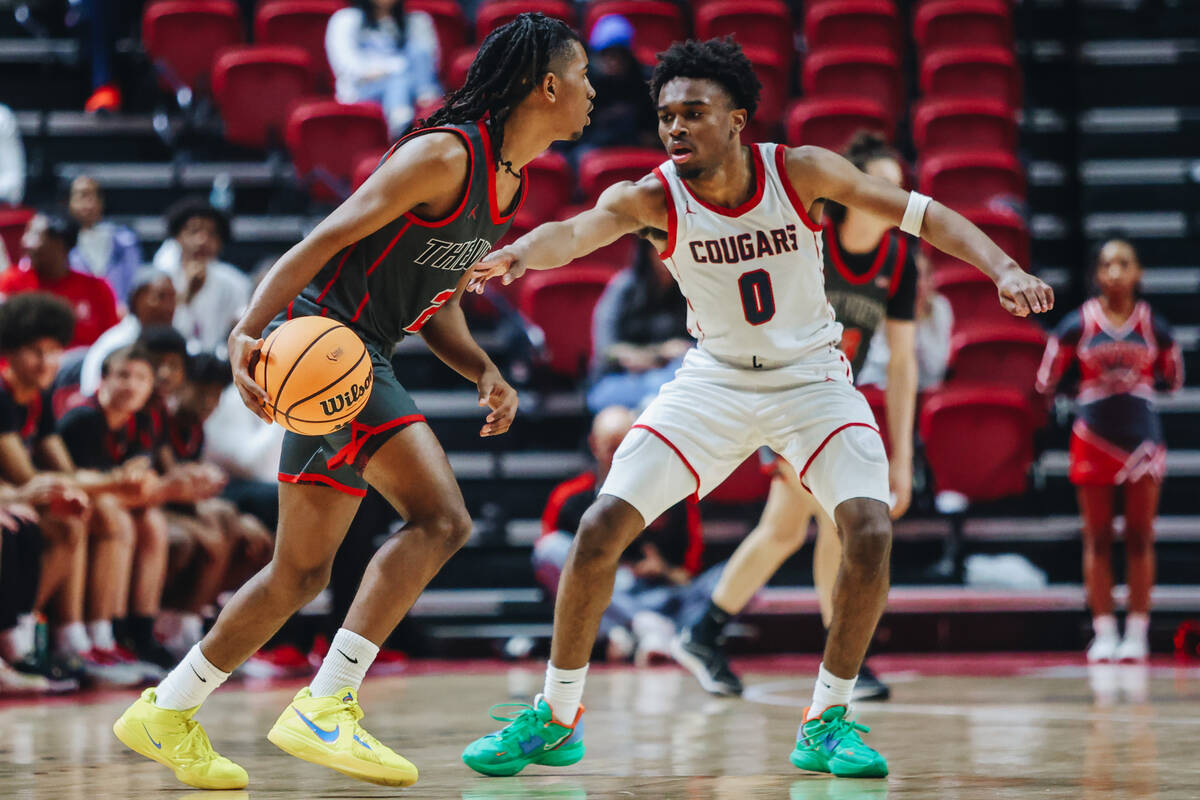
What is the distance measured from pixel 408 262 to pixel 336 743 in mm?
1156

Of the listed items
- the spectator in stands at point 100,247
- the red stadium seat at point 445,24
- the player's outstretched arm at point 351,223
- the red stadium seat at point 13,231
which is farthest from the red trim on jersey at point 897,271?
the red stadium seat at point 445,24

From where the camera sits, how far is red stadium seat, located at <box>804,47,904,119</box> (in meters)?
10.4

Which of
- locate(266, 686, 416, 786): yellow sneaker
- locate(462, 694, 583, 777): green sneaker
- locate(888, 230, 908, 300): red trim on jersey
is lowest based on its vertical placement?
locate(462, 694, 583, 777): green sneaker

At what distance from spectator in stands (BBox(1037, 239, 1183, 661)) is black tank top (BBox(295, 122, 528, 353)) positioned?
14.7 ft

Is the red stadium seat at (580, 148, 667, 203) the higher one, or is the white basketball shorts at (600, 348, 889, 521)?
the red stadium seat at (580, 148, 667, 203)

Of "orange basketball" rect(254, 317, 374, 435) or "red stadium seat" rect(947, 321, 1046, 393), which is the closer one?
"orange basketball" rect(254, 317, 374, 435)

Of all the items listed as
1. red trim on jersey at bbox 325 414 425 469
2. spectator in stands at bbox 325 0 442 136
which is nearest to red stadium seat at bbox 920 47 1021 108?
spectator in stands at bbox 325 0 442 136

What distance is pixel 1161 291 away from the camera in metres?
9.35

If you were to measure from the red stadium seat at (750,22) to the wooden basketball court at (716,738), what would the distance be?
5.62 metres

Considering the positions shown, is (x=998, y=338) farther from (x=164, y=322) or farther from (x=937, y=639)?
(x=164, y=322)

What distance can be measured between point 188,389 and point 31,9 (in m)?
6.04

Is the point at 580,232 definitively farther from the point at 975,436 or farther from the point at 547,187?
the point at 547,187

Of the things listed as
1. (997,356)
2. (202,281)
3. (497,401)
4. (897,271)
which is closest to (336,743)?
(497,401)

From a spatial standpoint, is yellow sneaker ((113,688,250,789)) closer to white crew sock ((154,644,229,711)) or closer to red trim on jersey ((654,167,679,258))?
white crew sock ((154,644,229,711))
